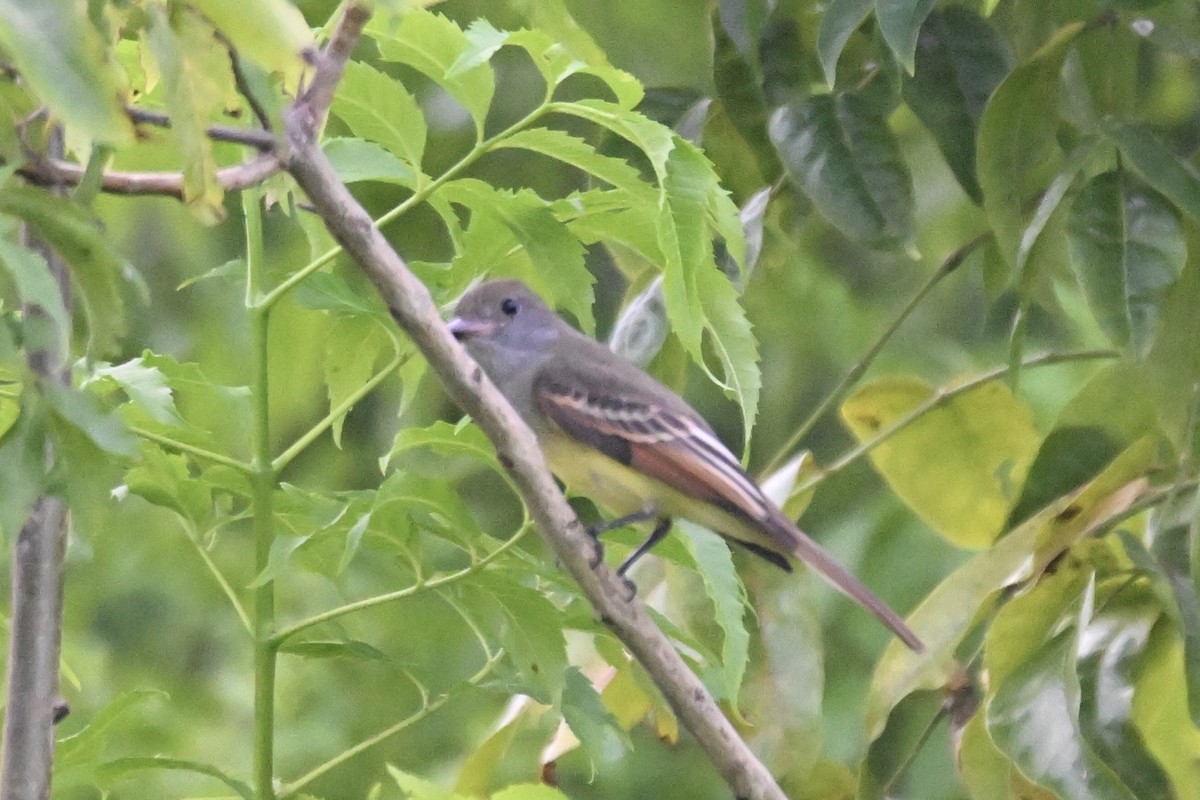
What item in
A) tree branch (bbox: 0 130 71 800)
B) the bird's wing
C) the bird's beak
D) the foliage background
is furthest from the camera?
the bird's beak

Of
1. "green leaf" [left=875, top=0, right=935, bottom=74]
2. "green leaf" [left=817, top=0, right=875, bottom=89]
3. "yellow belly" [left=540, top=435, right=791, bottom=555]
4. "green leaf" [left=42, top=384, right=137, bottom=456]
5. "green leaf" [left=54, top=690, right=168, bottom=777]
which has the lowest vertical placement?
"yellow belly" [left=540, top=435, right=791, bottom=555]

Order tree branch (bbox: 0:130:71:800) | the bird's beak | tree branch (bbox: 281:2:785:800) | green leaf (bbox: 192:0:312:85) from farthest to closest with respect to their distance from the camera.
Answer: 1. the bird's beak
2. tree branch (bbox: 0:130:71:800)
3. tree branch (bbox: 281:2:785:800)
4. green leaf (bbox: 192:0:312:85)

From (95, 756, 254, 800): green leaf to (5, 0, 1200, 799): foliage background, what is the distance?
6cm

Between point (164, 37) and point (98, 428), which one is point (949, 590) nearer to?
point (98, 428)

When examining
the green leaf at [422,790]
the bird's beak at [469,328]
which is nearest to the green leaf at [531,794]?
the green leaf at [422,790]

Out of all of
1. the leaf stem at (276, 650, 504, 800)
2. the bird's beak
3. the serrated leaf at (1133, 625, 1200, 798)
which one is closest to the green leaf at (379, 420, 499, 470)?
the leaf stem at (276, 650, 504, 800)

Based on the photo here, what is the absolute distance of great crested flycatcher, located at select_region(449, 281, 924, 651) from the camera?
275 centimetres

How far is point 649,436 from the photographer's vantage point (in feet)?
10.2

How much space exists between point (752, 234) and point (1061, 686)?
82 centimetres

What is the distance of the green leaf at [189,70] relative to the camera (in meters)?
1.13

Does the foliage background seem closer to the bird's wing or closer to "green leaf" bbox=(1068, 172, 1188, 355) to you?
"green leaf" bbox=(1068, 172, 1188, 355)

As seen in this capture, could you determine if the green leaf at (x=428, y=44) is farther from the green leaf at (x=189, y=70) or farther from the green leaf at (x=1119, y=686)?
the green leaf at (x=1119, y=686)

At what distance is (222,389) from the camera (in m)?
1.90

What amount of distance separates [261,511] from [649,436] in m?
1.34
